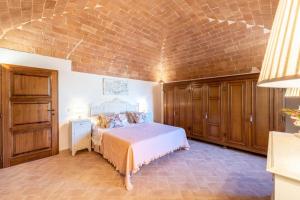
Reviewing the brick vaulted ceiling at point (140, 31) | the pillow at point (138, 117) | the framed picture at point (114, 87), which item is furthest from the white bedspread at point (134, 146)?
the brick vaulted ceiling at point (140, 31)

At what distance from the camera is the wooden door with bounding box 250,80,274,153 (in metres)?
3.61

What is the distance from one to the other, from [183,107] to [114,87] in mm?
2609

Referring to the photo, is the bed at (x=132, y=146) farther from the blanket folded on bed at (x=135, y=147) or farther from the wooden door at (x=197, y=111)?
the wooden door at (x=197, y=111)

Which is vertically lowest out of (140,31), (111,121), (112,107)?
(111,121)

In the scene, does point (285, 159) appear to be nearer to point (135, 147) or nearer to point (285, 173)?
point (285, 173)

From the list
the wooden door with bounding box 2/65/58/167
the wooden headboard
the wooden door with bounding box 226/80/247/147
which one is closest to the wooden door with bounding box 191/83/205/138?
the wooden door with bounding box 226/80/247/147

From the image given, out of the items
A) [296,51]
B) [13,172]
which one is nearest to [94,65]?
[13,172]

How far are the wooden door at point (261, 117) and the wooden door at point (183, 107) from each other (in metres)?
1.92

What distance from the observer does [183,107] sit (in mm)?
5500

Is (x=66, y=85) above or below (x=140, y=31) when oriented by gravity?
below

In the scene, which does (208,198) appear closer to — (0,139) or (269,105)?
(269,105)

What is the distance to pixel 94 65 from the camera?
461 centimetres

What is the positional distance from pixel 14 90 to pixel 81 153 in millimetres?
2157

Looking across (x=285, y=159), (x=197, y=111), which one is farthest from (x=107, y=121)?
(x=285, y=159)
